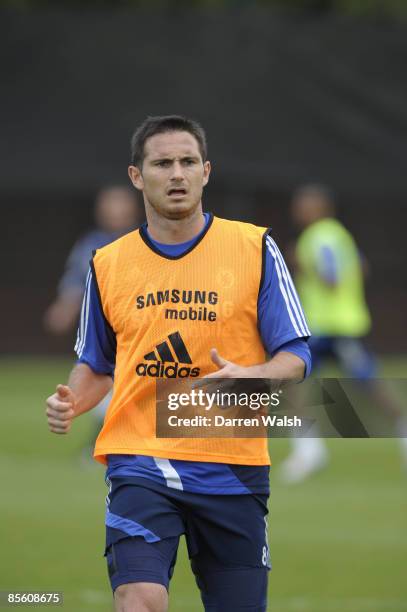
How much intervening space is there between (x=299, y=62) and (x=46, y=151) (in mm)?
4078

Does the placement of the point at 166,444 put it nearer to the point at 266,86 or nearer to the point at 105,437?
the point at 105,437

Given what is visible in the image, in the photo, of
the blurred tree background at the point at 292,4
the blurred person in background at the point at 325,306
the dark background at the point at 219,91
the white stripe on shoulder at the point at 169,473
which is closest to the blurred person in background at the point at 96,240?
the blurred person in background at the point at 325,306

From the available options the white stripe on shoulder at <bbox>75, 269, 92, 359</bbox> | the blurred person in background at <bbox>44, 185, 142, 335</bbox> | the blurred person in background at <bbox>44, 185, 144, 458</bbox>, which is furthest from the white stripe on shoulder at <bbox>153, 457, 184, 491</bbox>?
the blurred person in background at <bbox>44, 185, 144, 458</bbox>

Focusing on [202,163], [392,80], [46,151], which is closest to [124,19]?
[46,151]

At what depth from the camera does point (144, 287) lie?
5.57m

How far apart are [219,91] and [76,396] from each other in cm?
1601

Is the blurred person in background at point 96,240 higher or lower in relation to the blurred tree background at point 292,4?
lower

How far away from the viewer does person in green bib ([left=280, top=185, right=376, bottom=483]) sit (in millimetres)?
13055

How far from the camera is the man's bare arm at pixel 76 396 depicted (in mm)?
5395

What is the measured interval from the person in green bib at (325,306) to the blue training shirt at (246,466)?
7.27m

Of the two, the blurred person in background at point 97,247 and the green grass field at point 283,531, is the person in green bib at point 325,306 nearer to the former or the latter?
the green grass field at point 283,531

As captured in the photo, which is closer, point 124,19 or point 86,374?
point 86,374

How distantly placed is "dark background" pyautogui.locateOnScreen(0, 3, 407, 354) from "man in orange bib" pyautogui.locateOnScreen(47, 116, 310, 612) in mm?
15133

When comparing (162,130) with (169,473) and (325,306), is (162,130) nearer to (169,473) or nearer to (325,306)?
(169,473)
